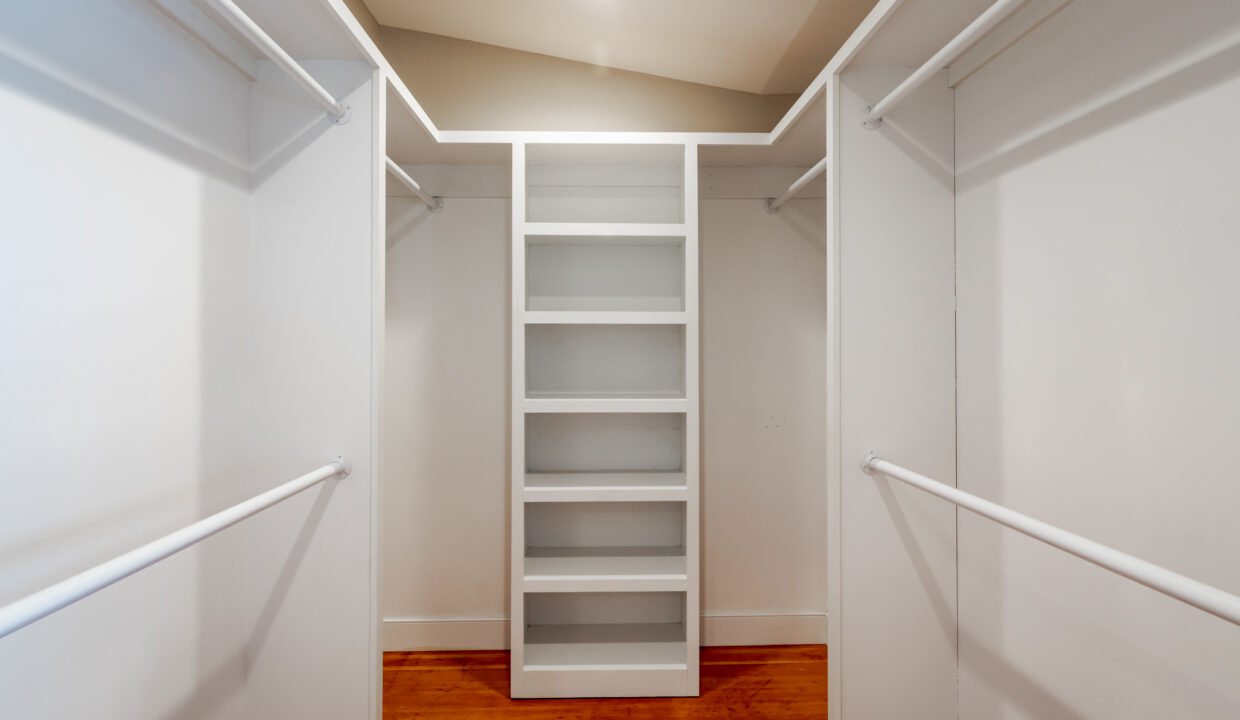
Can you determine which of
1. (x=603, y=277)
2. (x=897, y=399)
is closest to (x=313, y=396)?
(x=603, y=277)

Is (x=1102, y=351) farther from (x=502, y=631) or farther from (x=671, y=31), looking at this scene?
(x=502, y=631)

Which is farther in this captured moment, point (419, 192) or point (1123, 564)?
point (419, 192)

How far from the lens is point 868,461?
1331mm

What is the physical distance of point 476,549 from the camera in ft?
6.97

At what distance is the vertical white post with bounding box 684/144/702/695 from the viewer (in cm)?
180

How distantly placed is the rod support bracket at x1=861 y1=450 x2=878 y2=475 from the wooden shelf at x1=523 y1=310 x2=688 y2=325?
713mm

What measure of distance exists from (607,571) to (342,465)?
97 centimetres

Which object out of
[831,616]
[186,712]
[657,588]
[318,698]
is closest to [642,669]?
[657,588]

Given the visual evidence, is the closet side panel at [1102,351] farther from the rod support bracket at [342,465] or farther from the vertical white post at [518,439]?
the rod support bracket at [342,465]

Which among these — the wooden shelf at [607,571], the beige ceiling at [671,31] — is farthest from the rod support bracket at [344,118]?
the wooden shelf at [607,571]

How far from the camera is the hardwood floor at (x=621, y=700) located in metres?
1.74

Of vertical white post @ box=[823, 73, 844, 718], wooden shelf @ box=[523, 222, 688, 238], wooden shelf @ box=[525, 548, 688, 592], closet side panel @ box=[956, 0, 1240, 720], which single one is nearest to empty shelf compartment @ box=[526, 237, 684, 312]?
wooden shelf @ box=[523, 222, 688, 238]

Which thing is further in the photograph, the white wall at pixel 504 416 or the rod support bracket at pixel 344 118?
the white wall at pixel 504 416

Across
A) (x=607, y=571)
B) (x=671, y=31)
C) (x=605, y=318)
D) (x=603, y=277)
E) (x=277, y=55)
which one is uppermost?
(x=671, y=31)
